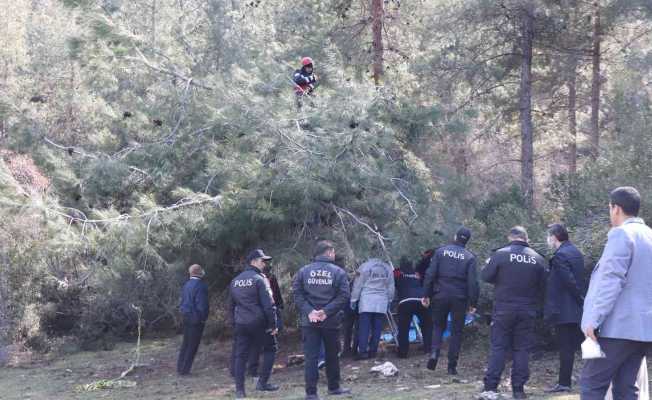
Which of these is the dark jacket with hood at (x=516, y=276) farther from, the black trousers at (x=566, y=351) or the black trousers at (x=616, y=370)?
the black trousers at (x=616, y=370)

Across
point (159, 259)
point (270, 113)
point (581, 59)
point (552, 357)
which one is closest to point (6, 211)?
point (159, 259)

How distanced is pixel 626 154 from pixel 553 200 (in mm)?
1935

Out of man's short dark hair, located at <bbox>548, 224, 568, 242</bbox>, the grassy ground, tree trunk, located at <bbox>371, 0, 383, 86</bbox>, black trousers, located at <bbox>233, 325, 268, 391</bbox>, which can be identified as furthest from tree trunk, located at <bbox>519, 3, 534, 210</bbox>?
black trousers, located at <bbox>233, 325, 268, 391</bbox>

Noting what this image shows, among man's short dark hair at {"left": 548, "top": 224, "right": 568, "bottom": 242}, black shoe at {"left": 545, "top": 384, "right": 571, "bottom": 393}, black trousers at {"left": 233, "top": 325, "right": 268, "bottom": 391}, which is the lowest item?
black shoe at {"left": 545, "top": 384, "right": 571, "bottom": 393}

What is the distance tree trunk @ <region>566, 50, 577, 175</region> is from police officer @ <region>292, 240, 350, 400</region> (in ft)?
35.3

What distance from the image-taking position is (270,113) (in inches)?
440

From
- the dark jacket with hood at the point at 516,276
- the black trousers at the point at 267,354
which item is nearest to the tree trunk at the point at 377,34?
the black trousers at the point at 267,354

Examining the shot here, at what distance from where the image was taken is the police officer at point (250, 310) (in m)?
9.46

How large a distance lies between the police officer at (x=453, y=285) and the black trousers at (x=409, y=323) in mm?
1078

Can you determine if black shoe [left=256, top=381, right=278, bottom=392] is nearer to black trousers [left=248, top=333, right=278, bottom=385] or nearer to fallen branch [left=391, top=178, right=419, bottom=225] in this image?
black trousers [left=248, top=333, right=278, bottom=385]

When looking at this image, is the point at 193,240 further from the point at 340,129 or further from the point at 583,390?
the point at 583,390

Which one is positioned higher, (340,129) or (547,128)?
(547,128)

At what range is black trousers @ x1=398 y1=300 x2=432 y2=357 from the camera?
11445 millimetres

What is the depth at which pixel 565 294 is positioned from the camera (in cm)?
895
